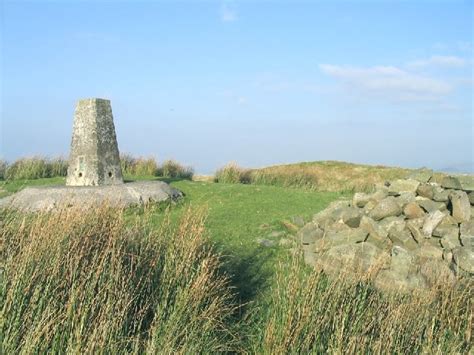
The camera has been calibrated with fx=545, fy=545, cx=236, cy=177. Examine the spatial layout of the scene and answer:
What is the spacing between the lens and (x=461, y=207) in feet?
31.6

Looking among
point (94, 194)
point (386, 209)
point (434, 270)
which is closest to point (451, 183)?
point (386, 209)

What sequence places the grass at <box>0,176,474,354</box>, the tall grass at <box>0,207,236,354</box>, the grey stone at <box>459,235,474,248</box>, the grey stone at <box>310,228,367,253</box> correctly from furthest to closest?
1. the grey stone at <box>310,228,367,253</box>
2. the grey stone at <box>459,235,474,248</box>
3. the grass at <box>0,176,474,354</box>
4. the tall grass at <box>0,207,236,354</box>

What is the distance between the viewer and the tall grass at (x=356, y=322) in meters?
5.69

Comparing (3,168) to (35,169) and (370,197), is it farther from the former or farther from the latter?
(370,197)

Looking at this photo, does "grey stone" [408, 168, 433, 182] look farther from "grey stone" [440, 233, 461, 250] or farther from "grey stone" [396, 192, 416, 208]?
"grey stone" [440, 233, 461, 250]

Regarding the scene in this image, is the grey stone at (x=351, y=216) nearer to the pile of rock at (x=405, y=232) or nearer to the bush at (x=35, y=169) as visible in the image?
the pile of rock at (x=405, y=232)

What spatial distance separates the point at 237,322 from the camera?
284 inches

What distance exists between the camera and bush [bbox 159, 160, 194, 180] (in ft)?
74.4

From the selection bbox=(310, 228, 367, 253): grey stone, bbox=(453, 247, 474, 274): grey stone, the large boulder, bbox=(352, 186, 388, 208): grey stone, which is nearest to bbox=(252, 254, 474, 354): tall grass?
bbox=(453, 247, 474, 274): grey stone

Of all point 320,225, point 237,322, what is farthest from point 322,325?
point 320,225

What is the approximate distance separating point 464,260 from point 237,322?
3.91 meters

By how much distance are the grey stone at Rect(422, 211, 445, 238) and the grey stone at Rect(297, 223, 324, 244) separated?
1.82 metres

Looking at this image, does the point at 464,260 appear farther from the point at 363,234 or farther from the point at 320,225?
the point at 320,225

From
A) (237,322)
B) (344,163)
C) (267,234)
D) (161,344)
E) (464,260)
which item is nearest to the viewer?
(161,344)
